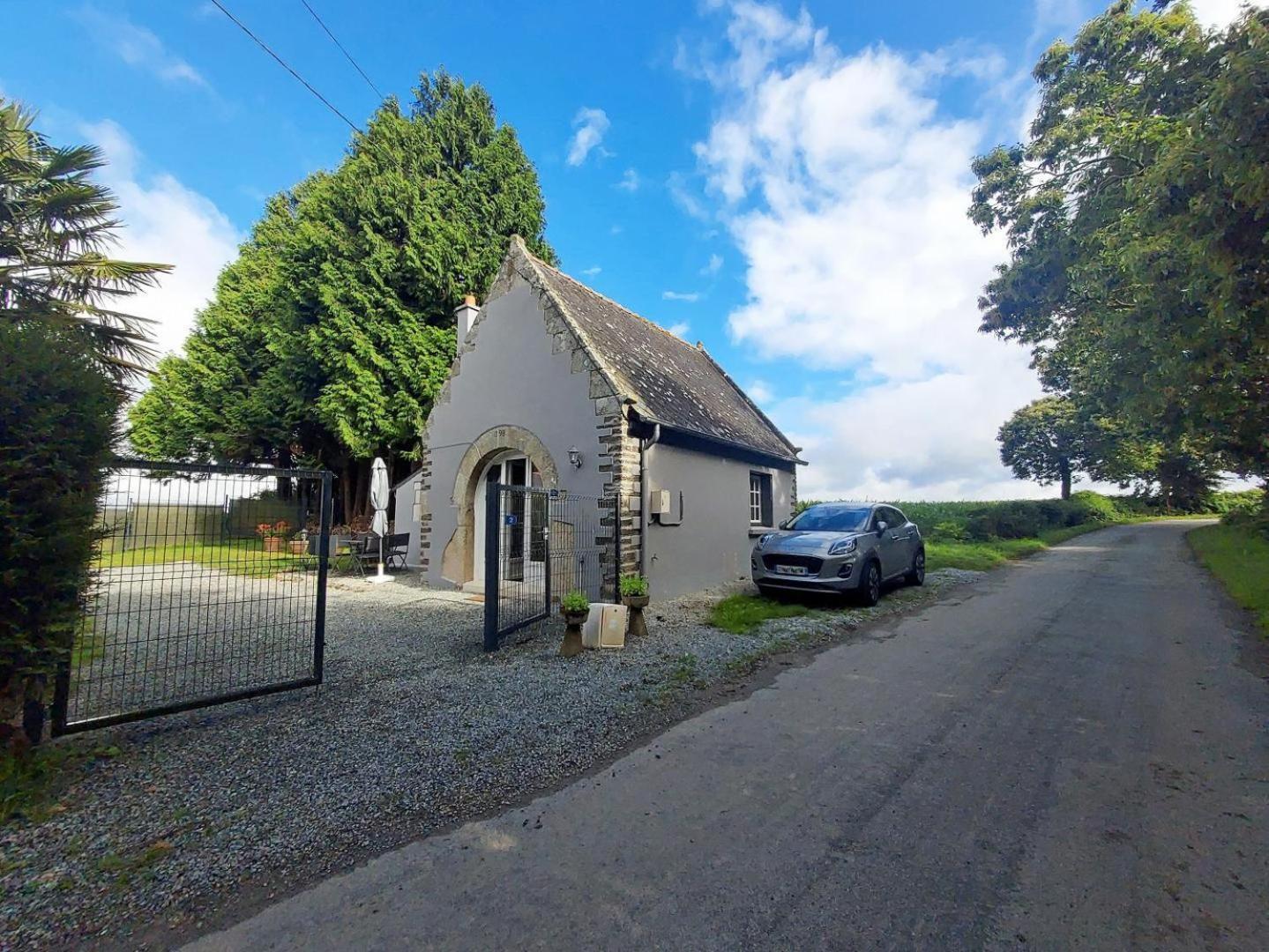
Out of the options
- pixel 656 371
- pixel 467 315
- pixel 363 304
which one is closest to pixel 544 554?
pixel 656 371

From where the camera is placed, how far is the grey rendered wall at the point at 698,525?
9.71 meters

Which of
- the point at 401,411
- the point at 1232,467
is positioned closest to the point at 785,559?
the point at 1232,467

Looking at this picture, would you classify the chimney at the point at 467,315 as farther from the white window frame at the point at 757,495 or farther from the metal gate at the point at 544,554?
the white window frame at the point at 757,495

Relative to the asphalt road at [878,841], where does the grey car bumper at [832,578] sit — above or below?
above

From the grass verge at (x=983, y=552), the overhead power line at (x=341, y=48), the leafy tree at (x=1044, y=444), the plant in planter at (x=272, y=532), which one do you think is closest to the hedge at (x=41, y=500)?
the plant in planter at (x=272, y=532)

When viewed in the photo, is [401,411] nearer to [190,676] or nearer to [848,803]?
[190,676]

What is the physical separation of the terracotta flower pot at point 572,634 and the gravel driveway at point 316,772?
5.7 inches

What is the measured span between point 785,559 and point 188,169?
1042 cm

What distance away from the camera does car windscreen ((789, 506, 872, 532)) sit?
9.81 metres

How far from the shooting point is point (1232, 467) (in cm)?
1273

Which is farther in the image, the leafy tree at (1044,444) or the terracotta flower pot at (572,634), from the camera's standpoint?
the leafy tree at (1044,444)

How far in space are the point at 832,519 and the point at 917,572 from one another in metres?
2.84

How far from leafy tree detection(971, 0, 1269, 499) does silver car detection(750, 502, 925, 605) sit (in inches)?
182

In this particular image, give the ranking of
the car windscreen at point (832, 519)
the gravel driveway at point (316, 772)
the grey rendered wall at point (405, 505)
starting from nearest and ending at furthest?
the gravel driveway at point (316, 772)
the car windscreen at point (832, 519)
the grey rendered wall at point (405, 505)
